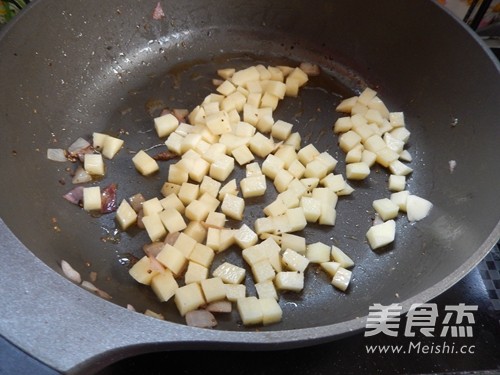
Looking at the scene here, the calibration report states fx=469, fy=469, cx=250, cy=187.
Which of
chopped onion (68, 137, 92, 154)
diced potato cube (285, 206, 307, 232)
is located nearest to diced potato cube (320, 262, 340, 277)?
diced potato cube (285, 206, 307, 232)

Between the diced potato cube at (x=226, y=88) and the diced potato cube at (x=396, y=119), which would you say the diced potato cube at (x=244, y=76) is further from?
the diced potato cube at (x=396, y=119)

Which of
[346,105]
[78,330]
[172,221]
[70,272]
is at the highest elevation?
[346,105]

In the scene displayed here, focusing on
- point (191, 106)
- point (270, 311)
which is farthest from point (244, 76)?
point (270, 311)

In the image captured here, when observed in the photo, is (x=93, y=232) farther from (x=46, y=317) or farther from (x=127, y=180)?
(x=46, y=317)

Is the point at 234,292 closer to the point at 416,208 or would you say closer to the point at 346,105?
the point at 416,208

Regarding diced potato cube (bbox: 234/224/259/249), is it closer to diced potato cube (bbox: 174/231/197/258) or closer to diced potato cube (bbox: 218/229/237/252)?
diced potato cube (bbox: 218/229/237/252)

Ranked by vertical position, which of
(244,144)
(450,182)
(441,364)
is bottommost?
(441,364)

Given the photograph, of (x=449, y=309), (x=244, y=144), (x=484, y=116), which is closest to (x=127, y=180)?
(x=244, y=144)

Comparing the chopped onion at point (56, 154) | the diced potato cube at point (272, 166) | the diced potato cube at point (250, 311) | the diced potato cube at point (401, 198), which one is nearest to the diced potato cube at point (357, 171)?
the diced potato cube at point (401, 198)
